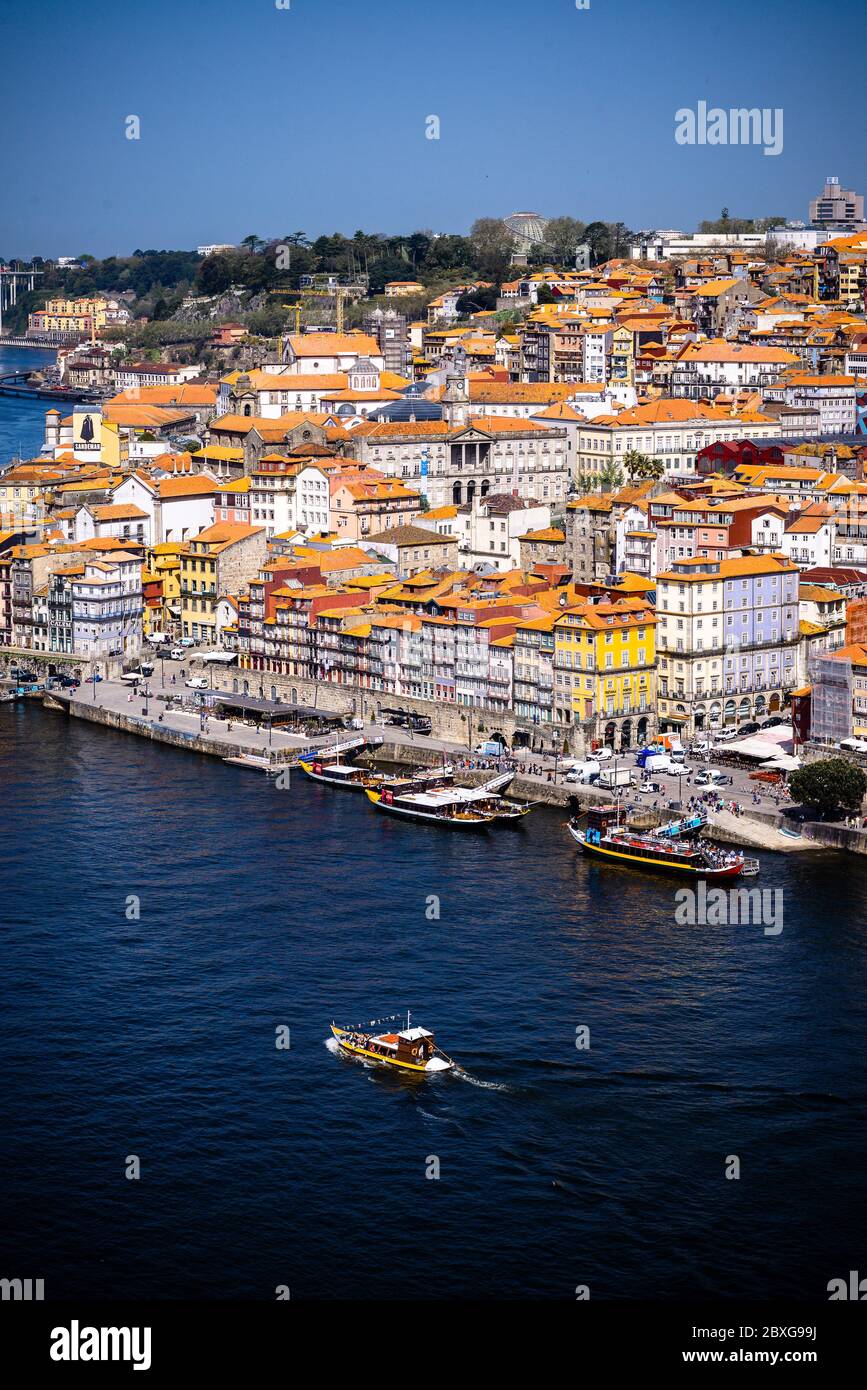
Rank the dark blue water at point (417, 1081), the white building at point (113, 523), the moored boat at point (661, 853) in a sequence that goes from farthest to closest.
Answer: the white building at point (113, 523) < the moored boat at point (661, 853) < the dark blue water at point (417, 1081)

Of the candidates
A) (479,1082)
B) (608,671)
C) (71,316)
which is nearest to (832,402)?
(608,671)

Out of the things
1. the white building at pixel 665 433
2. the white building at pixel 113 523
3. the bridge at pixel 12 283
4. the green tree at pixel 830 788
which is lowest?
the green tree at pixel 830 788

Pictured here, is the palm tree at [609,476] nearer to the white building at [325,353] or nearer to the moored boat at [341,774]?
the moored boat at [341,774]

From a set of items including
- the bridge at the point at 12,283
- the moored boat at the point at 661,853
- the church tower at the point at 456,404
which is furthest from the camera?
the bridge at the point at 12,283

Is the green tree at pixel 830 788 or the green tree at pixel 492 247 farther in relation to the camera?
the green tree at pixel 492 247

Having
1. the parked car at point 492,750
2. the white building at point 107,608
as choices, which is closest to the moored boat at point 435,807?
the parked car at point 492,750

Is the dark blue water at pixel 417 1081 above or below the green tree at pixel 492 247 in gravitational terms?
below
